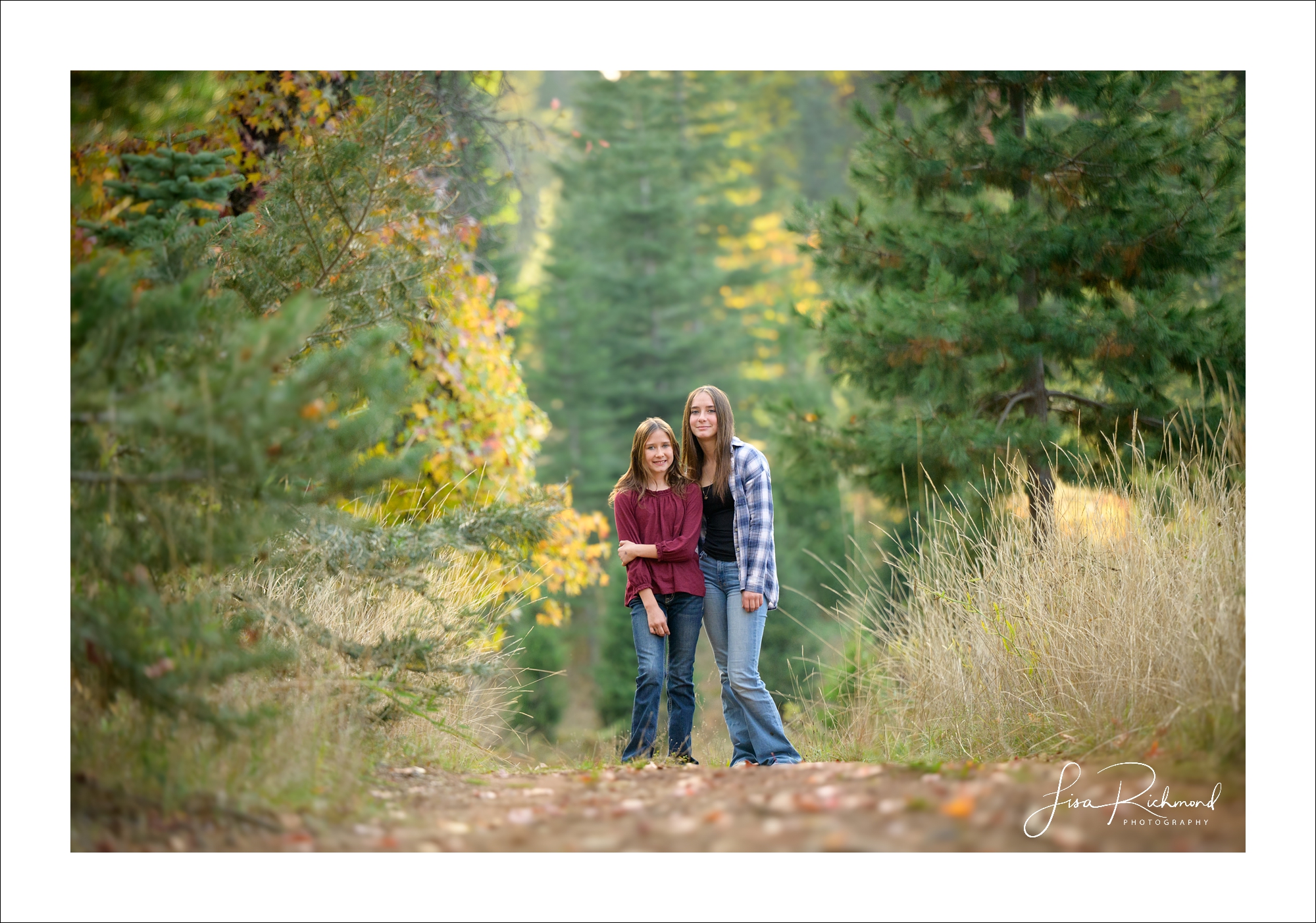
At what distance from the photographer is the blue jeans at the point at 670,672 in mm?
3682

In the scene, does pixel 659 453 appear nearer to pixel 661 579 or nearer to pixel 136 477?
pixel 661 579

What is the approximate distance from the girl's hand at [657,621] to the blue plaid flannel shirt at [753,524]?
34cm

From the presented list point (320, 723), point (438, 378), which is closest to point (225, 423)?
point (320, 723)

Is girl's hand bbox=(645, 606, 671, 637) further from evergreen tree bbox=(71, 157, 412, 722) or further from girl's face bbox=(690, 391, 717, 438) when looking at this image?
evergreen tree bbox=(71, 157, 412, 722)

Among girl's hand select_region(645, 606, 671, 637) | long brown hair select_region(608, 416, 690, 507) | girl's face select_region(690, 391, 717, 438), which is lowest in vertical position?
girl's hand select_region(645, 606, 671, 637)

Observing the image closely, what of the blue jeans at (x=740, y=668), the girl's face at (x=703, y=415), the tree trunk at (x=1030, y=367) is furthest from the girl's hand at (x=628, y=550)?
the tree trunk at (x=1030, y=367)

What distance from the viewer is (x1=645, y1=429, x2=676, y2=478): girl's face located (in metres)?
3.75

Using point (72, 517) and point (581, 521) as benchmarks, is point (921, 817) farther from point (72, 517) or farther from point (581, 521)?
point (581, 521)

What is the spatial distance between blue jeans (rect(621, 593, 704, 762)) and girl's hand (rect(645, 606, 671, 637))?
1.3 inches

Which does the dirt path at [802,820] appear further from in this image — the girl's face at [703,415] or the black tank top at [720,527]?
the girl's face at [703,415]

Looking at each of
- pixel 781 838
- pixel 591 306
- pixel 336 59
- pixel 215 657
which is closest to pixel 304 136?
pixel 336 59
